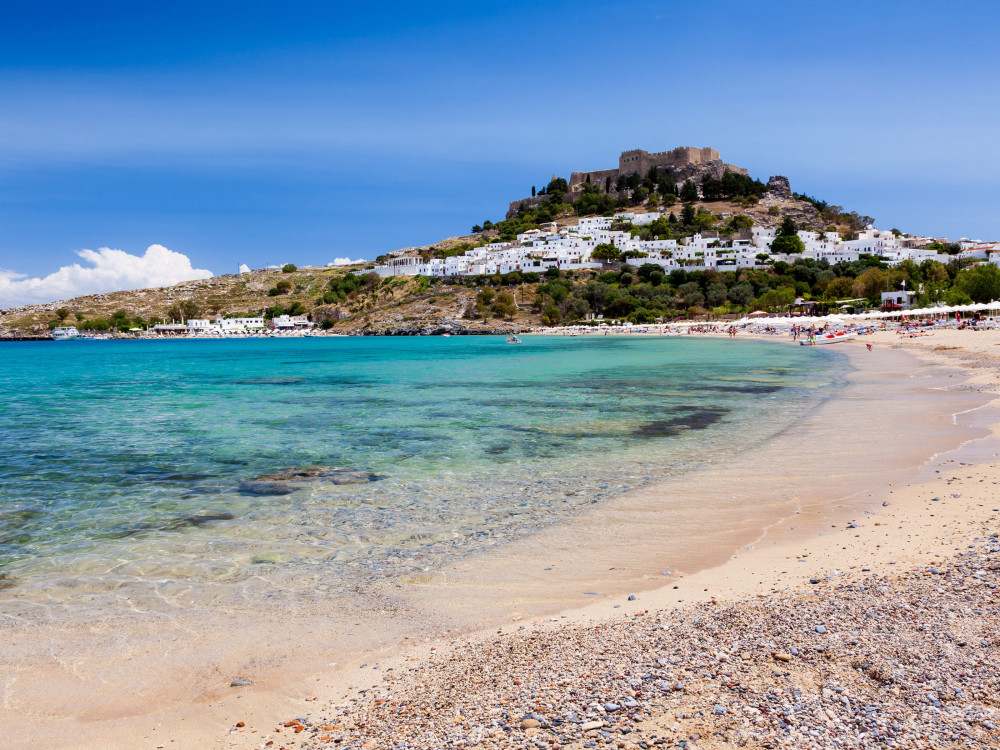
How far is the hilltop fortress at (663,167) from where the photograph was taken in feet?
474

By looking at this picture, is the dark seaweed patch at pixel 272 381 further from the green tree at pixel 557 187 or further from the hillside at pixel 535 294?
the green tree at pixel 557 187

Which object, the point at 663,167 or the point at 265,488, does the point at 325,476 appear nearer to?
the point at 265,488

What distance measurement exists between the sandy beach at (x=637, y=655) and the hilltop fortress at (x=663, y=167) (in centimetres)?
14973

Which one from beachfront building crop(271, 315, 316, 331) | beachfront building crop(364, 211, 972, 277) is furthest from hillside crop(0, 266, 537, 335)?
beachfront building crop(364, 211, 972, 277)

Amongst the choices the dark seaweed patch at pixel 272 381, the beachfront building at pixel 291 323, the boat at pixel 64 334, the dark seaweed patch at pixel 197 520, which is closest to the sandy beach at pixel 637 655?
the dark seaweed patch at pixel 197 520

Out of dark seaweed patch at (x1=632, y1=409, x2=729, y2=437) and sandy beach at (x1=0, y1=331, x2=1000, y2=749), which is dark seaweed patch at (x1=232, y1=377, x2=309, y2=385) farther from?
sandy beach at (x1=0, y1=331, x2=1000, y2=749)

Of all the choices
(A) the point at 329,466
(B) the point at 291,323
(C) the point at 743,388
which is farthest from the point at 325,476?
(B) the point at 291,323

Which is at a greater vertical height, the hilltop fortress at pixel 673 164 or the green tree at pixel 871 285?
the hilltop fortress at pixel 673 164

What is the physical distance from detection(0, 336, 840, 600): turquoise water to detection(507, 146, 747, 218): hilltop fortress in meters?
131

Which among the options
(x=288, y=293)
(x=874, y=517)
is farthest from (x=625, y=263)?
(x=874, y=517)

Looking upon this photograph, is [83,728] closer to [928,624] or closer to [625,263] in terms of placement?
[928,624]

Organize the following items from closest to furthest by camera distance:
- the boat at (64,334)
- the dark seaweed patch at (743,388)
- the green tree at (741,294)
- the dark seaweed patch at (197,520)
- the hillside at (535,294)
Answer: the dark seaweed patch at (197,520) → the dark seaweed patch at (743,388) → the green tree at (741,294) → the hillside at (535,294) → the boat at (64,334)

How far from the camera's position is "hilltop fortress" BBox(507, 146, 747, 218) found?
144625mm

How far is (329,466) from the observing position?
11.7 m
